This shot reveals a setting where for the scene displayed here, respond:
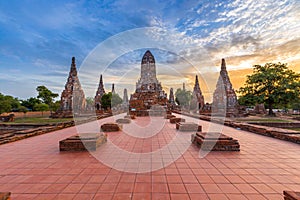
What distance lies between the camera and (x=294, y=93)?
67.4 feet

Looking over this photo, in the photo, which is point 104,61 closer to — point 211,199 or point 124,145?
point 124,145

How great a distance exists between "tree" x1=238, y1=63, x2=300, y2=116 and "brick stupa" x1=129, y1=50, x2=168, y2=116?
12.1 m

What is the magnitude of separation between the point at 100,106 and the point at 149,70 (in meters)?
15.9

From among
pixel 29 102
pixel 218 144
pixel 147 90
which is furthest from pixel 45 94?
pixel 218 144

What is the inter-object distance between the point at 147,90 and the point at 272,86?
1832 cm

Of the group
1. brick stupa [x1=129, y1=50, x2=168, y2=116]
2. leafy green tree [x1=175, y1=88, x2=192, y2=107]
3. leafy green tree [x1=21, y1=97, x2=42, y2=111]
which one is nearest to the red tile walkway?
brick stupa [x1=129, y1=50, x2=168, y2=116]

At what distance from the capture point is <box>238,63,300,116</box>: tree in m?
21.0

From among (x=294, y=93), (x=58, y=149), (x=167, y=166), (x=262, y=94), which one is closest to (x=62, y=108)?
(x=58, y=149)

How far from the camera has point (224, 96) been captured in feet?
80.9

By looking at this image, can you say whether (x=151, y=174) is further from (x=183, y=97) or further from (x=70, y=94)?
(x=183, y=97)

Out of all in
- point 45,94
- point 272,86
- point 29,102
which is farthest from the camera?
point 29,102

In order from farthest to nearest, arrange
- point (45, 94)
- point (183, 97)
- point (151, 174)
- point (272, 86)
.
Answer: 1. point (183, 97)
2. point (45, 94)
3. point (272, 86)
4. point (151, 174)

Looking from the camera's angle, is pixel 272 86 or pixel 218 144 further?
pixel 272 86

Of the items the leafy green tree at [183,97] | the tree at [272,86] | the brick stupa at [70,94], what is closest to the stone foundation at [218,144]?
the tree at [272,86]
